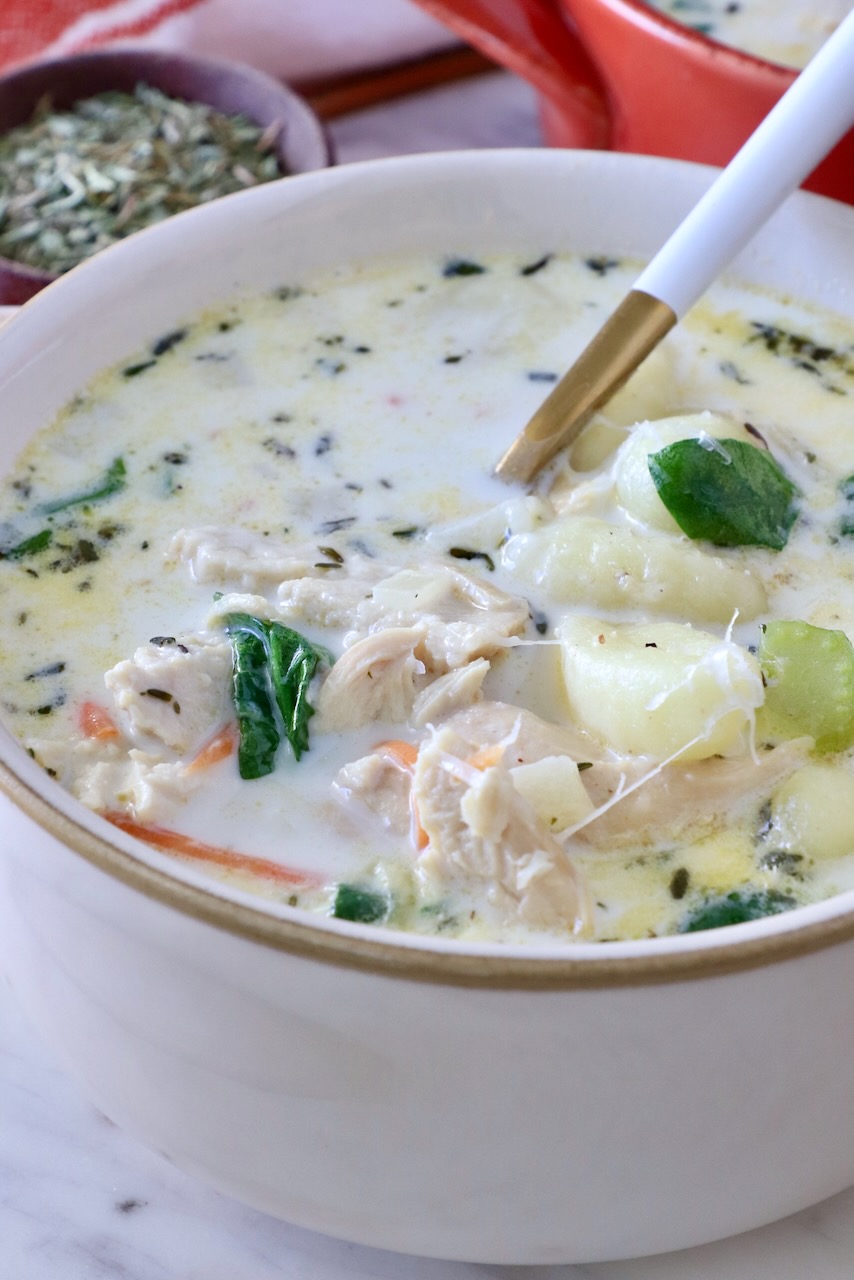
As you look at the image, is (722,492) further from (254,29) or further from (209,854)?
(254,29)

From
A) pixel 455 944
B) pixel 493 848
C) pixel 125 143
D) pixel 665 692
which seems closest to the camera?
pixel 455 944

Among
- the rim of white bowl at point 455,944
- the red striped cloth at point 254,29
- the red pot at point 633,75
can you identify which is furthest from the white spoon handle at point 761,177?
the red striped cloth at point 254,29

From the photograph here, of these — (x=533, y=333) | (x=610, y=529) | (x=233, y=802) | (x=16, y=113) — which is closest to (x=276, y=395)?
(x=533, y=333)

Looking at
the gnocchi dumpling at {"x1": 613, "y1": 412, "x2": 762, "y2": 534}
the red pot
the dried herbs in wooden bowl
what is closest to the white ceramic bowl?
the gnocchi dumpling at {"x1": 613, "y1": 412, "x2": 762, "y2": 534}

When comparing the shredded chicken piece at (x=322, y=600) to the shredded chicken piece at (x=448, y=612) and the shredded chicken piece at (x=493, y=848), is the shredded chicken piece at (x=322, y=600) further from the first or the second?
the shredded chicken piece at (x=493, y=848)

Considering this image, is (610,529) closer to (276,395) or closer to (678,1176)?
(276,395)

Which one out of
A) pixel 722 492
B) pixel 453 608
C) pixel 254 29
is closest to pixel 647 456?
pixel 722 492

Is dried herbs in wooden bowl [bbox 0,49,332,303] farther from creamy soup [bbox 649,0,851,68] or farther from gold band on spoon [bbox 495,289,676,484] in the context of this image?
gold band on spoon [bbox 495,289,676,484]
